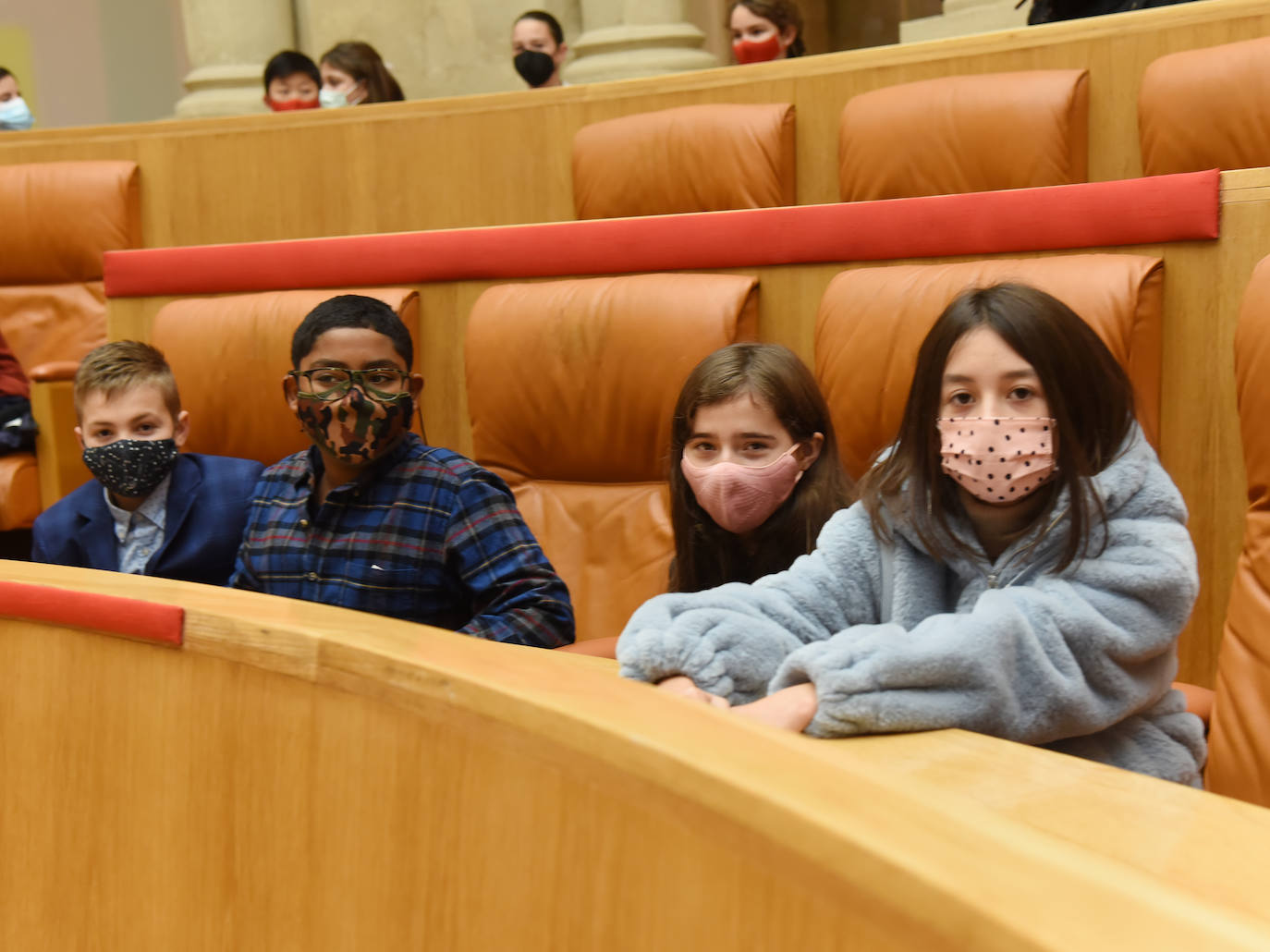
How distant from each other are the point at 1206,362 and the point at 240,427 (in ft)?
3.48

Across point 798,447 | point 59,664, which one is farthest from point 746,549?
point 59,664

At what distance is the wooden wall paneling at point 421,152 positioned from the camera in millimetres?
2016

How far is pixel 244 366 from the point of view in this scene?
1614mm

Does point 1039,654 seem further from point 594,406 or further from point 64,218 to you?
point 64,218

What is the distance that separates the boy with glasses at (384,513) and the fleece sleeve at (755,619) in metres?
0.44

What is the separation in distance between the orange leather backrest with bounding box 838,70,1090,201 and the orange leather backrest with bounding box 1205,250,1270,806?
0.82 m

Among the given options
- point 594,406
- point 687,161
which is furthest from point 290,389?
point 687,161

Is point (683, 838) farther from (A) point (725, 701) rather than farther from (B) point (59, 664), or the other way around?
(B) point (59, 664)

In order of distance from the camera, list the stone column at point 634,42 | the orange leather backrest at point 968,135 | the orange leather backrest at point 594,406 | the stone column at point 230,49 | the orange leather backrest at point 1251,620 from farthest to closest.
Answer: the stone column at point 230,49 < the stone column at point 634,42 < the orange leather backrest at point 968,135 < the orange leather backrest at point 594,406 < the orange leather backrest at point 1251,620

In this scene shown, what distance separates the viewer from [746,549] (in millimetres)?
1107

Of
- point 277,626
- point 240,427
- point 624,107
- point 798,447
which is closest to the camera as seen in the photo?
point 277,626

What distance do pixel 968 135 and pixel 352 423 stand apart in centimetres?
96

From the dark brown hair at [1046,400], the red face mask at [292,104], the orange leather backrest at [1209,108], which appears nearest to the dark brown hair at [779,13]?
the orange leather backrest at [1209,108]

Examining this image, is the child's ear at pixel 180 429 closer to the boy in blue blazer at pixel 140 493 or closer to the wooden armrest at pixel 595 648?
the boy in blue blazer at pixel 140 493
